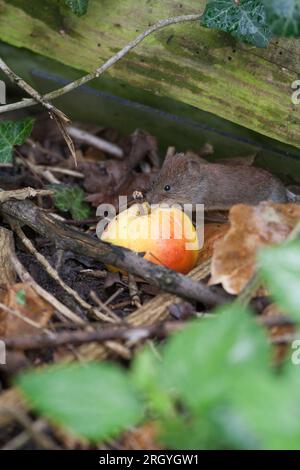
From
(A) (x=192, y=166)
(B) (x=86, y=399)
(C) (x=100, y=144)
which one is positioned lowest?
(B) (x=86, y=399)

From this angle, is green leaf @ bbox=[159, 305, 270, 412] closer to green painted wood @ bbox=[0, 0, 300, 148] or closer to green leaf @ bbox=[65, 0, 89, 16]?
green painted wood @ bbox=[0, 0, 300, 148]

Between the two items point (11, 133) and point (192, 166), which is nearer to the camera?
point (11, 133)

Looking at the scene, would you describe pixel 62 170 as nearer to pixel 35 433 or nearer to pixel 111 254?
pixel 111 254

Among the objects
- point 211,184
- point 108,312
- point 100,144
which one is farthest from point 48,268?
point 211,184

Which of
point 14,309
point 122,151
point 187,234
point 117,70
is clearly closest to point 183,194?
point 122,151

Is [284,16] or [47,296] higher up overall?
[284,16]

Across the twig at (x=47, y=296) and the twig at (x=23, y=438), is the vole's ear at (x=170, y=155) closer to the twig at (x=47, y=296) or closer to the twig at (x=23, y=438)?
the twig at (x=47, y=296)
